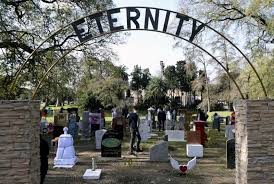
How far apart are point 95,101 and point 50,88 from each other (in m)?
33.9

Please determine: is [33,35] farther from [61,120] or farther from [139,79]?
[139,79]

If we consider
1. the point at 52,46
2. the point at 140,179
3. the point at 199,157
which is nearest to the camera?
the point at 140,179

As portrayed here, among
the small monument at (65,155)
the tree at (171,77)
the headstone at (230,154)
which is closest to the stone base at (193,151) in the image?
the headstone at (230,154)

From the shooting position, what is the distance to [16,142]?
9.00 metres

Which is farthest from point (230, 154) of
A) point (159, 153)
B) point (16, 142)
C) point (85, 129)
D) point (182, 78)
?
point (182, 78)

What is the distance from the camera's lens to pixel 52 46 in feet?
70.4

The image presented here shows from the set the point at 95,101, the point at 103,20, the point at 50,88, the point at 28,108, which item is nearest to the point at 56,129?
the point at 50,88

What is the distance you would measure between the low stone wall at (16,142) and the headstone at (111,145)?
7667 millimetres

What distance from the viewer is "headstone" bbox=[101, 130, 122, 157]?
16734 mm

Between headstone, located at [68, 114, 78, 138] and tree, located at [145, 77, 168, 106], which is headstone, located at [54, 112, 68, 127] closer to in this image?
headstone, located at [68, 114, 78, 138]

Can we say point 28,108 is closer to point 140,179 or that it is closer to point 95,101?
point 140,179

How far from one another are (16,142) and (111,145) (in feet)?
26.0

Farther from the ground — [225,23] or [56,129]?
[225,23]

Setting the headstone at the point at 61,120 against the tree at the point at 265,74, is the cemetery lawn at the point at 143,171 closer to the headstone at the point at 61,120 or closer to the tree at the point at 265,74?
the headstone at the point at 61,120
